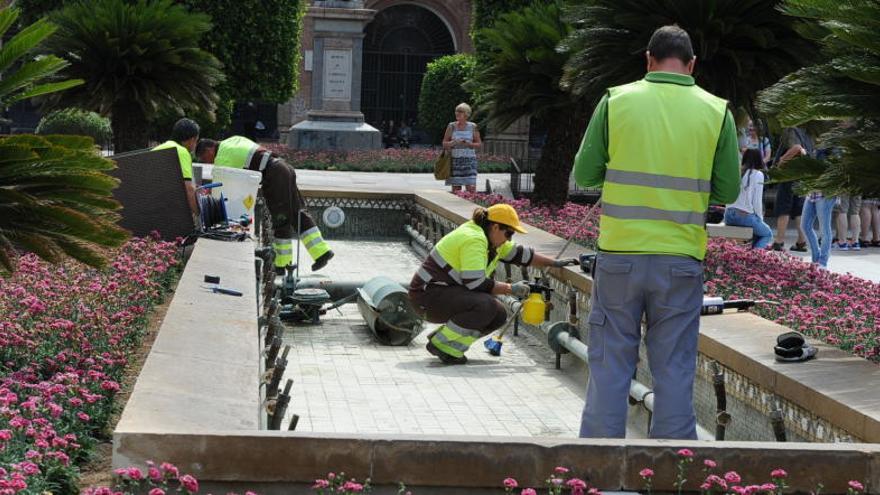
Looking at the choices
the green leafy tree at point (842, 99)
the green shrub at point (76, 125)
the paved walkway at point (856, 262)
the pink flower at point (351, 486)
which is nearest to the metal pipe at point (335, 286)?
the green leafy tree at point (842, 99)

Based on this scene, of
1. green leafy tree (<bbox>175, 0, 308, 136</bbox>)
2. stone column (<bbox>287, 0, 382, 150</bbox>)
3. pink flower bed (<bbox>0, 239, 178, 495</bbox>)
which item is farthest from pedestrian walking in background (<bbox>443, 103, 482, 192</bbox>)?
stone column (<bbox>287, 0, 382, 150</bbox>)

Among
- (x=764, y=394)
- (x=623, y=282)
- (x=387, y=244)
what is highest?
(x=623, y=282)

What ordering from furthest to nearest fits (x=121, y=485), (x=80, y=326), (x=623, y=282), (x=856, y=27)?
(x=856, y=27)
(x=80, y=326)
(x=623, y=282)
(x=121, y=485)

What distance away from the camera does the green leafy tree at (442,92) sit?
41.8m

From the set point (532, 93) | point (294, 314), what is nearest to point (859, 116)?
point (294, 314)

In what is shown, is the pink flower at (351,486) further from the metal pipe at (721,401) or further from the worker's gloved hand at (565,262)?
the worker's gloved hand at (565,262)

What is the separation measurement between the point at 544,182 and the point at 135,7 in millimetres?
4991

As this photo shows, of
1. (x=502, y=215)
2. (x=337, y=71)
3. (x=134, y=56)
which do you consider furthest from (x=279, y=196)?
(x=337, y=71)

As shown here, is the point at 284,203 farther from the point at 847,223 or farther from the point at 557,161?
the point at 847,223

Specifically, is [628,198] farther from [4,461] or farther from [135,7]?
[135,7]

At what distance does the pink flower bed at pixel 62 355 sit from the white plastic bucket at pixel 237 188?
3147 millimetres

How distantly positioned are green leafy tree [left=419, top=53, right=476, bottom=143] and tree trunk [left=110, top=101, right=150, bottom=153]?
80.1ft

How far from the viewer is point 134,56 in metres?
15.7

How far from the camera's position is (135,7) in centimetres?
1591
